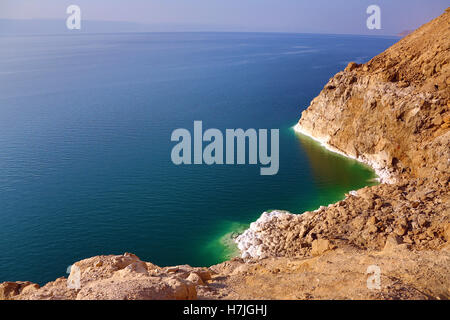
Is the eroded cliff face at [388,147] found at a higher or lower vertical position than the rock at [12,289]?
higher

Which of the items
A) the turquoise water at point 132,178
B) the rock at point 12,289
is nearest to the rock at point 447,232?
the turquoise water at point 132,178

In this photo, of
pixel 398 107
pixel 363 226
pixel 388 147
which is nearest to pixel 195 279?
pixel 363 226

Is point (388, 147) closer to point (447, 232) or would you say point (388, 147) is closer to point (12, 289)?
point (447, 232)

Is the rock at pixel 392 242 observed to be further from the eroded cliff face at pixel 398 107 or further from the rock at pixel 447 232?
the eroded cliff face at pixel 398 107

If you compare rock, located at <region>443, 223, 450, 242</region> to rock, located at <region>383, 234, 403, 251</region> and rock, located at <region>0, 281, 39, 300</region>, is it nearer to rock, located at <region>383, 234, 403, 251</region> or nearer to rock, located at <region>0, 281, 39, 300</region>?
rock, located at <region>383, 234, 403, 251</region>

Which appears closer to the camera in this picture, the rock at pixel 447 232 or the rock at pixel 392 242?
the rock at pixel 392 242

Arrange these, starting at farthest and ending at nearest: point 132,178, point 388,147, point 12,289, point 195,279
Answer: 1. point 388,147
2. point 132,178
3. point 195,279
4. point 12,289

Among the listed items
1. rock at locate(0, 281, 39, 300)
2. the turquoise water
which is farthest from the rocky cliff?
the turquoise water

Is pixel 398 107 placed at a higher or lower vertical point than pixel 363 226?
higher
